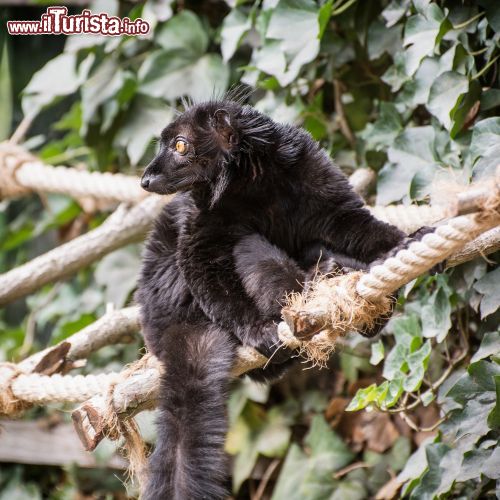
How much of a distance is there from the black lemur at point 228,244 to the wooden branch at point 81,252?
75 cm

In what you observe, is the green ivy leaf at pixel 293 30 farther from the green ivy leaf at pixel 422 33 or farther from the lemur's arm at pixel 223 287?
the lemur's arm at pixel 223 287

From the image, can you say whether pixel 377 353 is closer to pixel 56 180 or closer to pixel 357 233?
pixel 357 233

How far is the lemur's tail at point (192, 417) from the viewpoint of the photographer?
5.38ft

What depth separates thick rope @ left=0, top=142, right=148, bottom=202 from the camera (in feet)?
9.33

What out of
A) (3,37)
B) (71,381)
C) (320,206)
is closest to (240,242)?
(320,206)

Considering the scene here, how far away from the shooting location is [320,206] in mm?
1920

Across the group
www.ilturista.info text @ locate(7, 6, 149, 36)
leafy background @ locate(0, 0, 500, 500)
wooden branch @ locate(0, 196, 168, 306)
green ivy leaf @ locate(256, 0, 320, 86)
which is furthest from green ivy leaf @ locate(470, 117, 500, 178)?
www.ilturista.info text @ locate(7, 6, 149, 36)

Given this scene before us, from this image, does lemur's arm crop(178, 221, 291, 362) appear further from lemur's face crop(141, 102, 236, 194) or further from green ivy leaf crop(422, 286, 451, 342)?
green ivy leaf crop(422, 286, 451, 342)

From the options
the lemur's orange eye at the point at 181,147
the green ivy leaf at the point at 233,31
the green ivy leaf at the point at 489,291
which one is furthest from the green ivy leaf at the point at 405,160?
the green ivy leaf at the point at 233,31

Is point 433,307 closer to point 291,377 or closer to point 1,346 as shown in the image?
point 291,377

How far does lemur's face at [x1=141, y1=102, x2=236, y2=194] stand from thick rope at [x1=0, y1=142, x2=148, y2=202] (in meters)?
0.79

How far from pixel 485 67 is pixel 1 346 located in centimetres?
284

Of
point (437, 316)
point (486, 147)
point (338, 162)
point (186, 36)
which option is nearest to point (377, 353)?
point (437, 316)

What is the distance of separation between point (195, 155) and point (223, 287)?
14.8 inches
